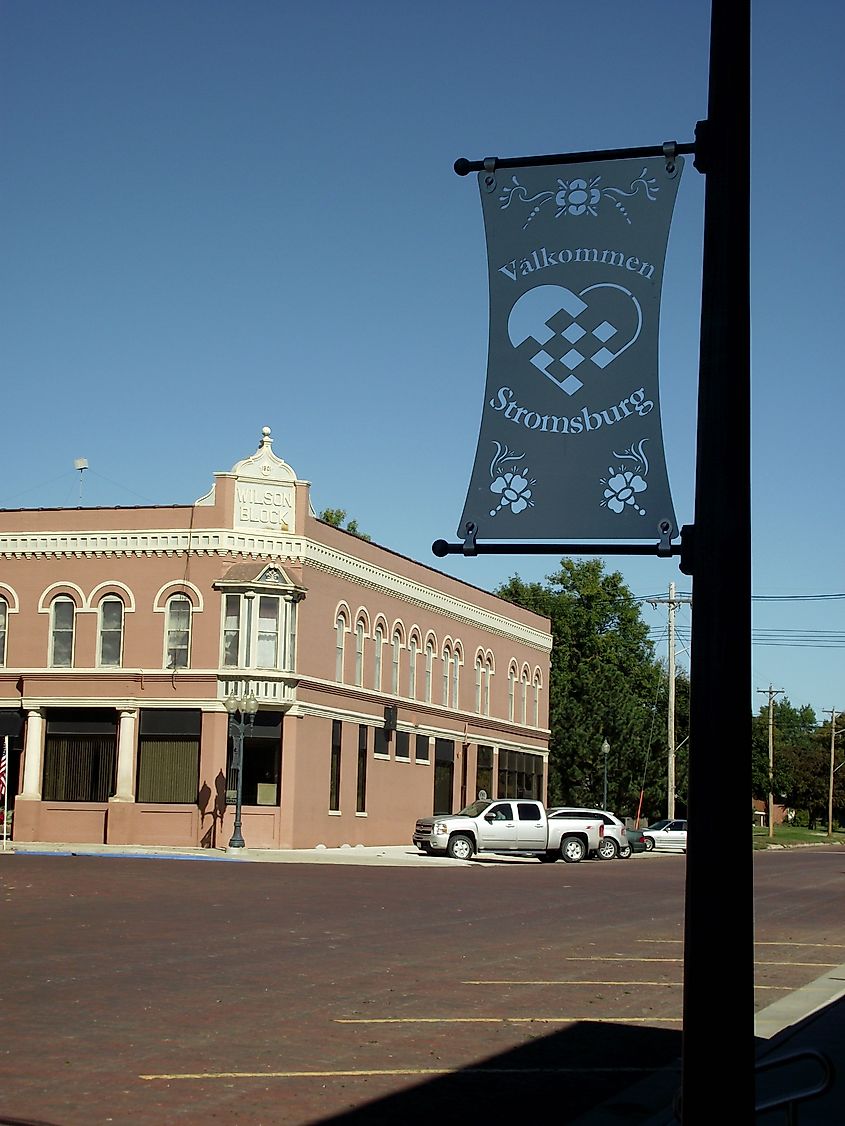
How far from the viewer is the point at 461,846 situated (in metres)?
42.2

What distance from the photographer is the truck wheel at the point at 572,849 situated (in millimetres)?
44094

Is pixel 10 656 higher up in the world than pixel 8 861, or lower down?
higher up

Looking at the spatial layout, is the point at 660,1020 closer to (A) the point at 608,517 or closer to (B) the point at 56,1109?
(B) the point at 56,1109

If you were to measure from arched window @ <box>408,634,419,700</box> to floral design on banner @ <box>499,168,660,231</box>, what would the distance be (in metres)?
46.7

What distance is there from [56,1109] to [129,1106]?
40 cm

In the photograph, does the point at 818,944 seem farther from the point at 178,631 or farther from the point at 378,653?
the point at 378,653

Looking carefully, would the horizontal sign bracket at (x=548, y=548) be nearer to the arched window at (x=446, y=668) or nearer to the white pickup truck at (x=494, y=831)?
the white pickup truck at (x=494, y=831)

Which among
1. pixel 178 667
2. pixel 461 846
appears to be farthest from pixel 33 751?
pixel 461 846

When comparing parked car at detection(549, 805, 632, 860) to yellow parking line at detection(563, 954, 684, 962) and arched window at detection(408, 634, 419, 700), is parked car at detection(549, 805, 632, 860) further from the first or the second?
yellow parking line at detection(563, 954, 684, 962)

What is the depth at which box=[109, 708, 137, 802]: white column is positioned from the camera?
42844mm

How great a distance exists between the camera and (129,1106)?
8.01 metres

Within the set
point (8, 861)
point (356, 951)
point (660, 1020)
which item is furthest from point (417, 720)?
point (660, 1020)

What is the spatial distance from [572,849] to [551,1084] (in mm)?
35637

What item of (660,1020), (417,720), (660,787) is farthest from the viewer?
(660,787)
